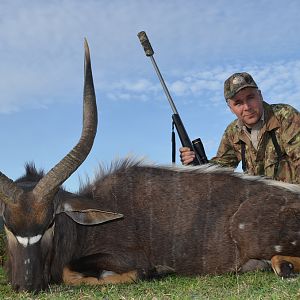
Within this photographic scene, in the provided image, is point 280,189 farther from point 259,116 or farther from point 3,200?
point 3,200

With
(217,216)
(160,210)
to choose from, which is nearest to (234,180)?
(217,216)

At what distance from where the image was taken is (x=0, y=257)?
7895mm

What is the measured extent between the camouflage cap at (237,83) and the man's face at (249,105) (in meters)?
0.05

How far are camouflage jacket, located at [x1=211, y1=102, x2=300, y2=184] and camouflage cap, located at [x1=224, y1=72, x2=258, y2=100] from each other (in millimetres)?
309

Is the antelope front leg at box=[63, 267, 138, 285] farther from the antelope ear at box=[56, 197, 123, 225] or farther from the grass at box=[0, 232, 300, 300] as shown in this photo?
the antelope ear at box=[56, 197, 123, 225]

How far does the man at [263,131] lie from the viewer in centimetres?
568

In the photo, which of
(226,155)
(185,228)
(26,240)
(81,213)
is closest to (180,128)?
(226,155)

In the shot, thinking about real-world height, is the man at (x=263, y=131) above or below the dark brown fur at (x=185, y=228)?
above

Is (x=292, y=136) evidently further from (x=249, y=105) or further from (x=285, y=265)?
(x=285, y=265)

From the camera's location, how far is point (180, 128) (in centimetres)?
647

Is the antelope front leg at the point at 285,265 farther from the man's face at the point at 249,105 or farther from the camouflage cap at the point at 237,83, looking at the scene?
the camouflage cap at the point at 237,83

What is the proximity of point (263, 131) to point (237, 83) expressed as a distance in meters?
0.56

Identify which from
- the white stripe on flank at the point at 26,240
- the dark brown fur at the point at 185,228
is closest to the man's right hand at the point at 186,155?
the dark brown fur at the point at 185,228

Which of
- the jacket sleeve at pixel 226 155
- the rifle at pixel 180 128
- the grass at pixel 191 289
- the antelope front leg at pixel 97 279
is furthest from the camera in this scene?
the jacket sleeve at pixel 226 155
